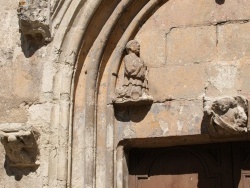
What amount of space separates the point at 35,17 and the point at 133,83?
1017 millimetres

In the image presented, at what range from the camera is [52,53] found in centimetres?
706

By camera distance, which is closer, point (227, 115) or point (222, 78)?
point (227, 115)

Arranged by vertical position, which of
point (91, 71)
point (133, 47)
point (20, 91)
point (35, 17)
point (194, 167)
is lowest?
point (194, 167)

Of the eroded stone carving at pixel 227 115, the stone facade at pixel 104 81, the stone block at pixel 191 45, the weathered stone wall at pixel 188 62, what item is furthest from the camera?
the stone block at pixel 191 45

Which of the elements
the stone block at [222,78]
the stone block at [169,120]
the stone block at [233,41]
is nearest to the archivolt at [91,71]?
the stone block at [169,120]

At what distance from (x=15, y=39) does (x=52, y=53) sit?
0.42 m

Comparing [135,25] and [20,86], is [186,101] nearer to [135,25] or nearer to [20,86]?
[135,25]

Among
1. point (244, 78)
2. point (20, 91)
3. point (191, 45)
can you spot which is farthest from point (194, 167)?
point (20, 91)

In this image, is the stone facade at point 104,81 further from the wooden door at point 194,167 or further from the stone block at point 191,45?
the wooden door at point 194,167

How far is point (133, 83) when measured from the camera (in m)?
7.03

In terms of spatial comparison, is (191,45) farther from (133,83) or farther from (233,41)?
(133,83)

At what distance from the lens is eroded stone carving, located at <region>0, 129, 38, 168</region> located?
6703 mm

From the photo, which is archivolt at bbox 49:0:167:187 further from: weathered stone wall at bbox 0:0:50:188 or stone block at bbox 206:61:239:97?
stone block at bbox 206:61:239:97

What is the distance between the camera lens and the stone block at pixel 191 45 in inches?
279
